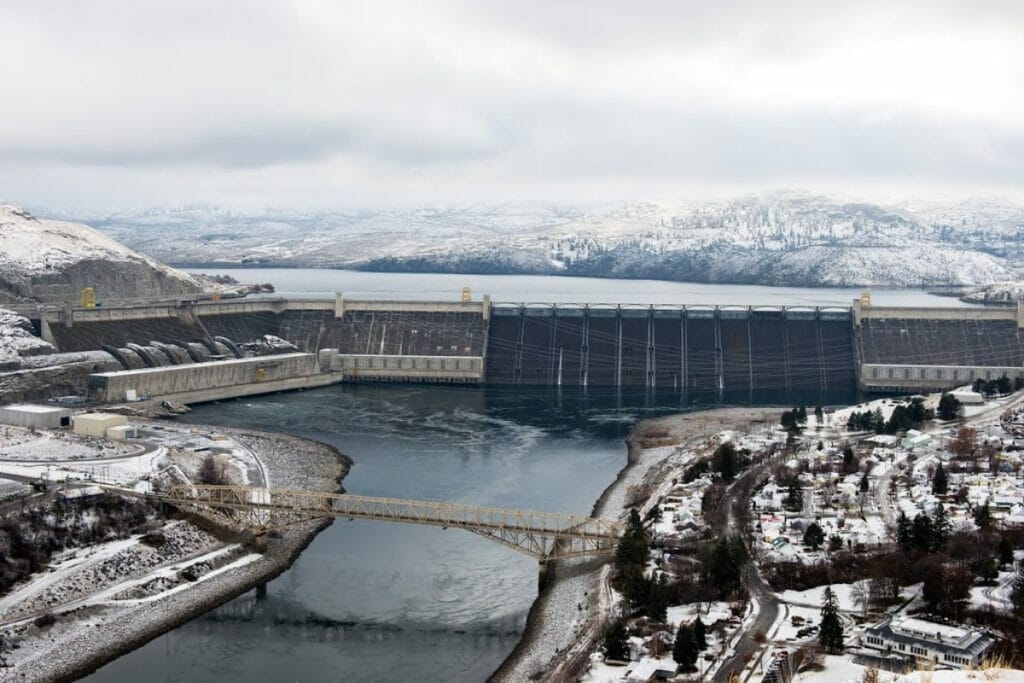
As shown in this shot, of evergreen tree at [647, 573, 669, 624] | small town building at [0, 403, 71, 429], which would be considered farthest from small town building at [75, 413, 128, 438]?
evergreen tree at [647, 573, 669, 624]

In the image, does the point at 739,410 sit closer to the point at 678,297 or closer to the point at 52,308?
the point at 52,308

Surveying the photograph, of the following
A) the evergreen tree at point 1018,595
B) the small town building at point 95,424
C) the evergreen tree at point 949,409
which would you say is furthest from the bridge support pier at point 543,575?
the evergreen tree at point 949,409

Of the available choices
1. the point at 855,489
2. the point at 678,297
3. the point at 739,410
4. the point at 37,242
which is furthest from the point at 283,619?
the point at 678,297

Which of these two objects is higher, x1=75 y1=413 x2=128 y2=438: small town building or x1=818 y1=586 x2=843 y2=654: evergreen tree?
x1=75 y1=413 x2=128 y2=438: small town building

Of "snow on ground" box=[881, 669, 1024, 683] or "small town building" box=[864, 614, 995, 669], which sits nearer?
"snow on ground" box=[881, 669, 1024, 683]

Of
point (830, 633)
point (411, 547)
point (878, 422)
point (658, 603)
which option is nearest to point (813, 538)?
point (658, 603)

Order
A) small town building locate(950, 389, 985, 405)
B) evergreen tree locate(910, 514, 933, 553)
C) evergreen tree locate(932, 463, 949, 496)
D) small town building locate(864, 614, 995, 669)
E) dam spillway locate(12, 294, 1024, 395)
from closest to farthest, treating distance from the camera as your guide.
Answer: small town building locate(864, 614, 995, 669) → evergreen tree locate(910, 514, 933, 553) → evergreen tree locate(932, 463, 949, 496) → small town building locate(950, 389, 985, 405) → dam spillway locate(12, 294, 1024, 395)

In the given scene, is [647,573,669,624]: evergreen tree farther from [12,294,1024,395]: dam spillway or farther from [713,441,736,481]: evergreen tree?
[12,294,1024,395]: dam spillway
